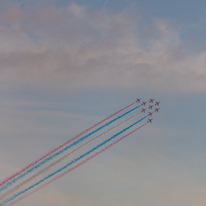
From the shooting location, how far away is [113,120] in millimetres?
174500

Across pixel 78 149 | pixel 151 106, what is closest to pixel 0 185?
pixel 78 149

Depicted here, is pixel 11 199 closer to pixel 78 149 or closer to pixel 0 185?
pixel 0 185

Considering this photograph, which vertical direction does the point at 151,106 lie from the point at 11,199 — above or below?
above

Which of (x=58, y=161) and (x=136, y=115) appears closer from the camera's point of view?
(x=58, y=161)

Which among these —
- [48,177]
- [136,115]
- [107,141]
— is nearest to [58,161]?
[48,177]

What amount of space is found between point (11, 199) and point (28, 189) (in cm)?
692

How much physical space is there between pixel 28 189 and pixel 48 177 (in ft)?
27.4

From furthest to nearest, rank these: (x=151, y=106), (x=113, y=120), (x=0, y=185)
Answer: (x=151, y=106), (x=113, y=120), (x=0, y=185)

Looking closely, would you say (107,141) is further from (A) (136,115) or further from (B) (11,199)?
Result: (B) (11,199)

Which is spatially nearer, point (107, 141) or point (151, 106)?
point (107, 141)

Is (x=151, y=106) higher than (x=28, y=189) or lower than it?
higher

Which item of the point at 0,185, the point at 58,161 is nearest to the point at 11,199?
the point at 0,185

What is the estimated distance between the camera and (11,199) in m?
163

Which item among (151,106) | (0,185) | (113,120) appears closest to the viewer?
(0,185)
